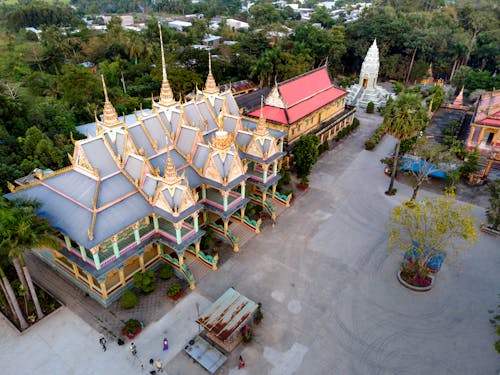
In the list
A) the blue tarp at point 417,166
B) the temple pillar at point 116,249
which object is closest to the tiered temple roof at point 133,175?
the temple pillar at point 116,249

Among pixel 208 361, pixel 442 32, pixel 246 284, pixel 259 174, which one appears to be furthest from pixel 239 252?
pixel 442 32

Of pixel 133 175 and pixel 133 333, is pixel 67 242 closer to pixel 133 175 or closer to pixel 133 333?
pixel 133 175

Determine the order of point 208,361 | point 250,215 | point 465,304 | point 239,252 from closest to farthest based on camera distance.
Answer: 1. point 208,361
2. point 465,304
3. point 239,252
4. point 250,215

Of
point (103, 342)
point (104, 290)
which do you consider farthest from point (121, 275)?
point (103, 342)

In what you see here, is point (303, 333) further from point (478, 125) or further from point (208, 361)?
point (478, 125)

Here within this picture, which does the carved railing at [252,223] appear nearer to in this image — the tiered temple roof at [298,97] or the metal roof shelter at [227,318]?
the metal roof shelter at [227,318]

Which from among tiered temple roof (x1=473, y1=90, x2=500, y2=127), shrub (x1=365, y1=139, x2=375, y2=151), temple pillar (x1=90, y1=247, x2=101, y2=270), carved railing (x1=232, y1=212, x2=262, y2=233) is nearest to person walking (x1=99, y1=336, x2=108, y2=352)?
temple pillar (x1=90, y1=247, x2=101, y2=270)
